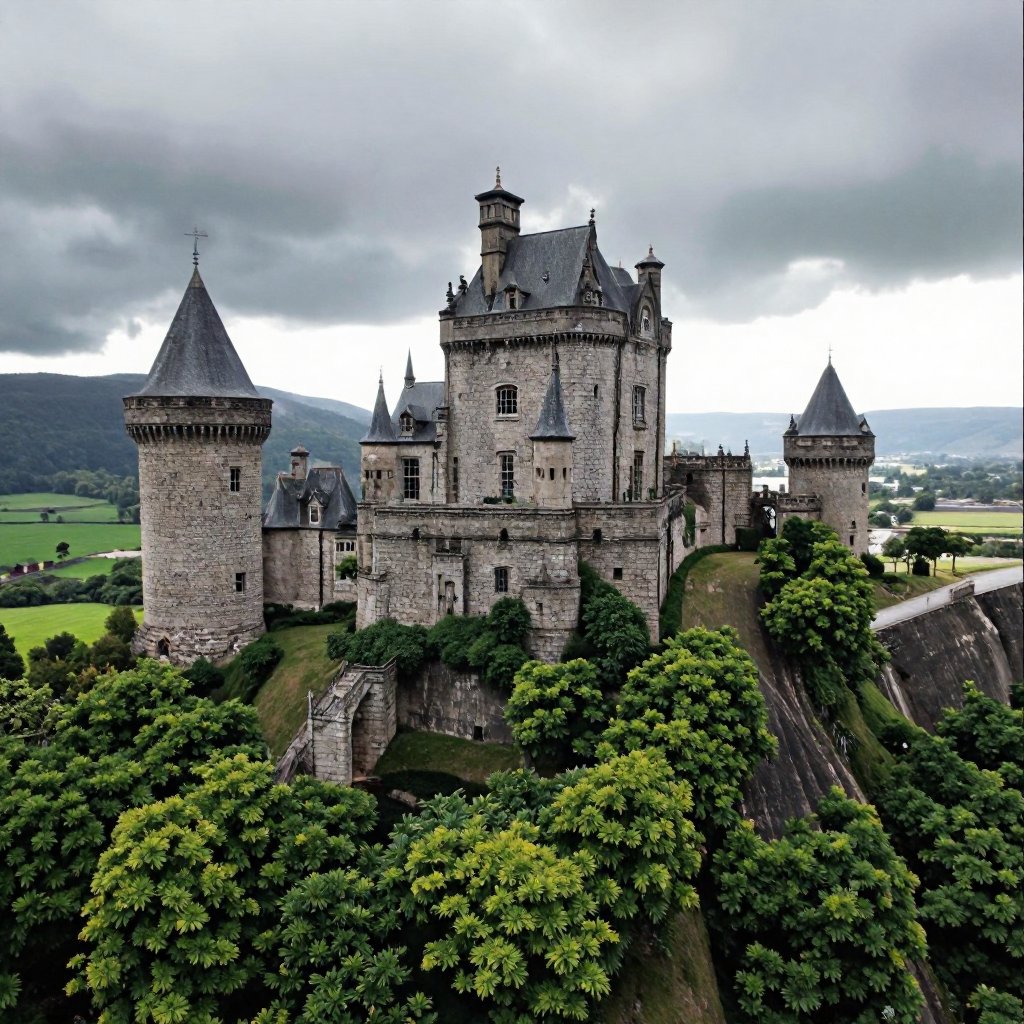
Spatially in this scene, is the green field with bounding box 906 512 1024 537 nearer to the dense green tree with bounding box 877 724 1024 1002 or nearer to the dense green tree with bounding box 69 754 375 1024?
the dense green tree with bounding box 877 724 1024 1002

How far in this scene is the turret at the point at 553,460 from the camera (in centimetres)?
4500

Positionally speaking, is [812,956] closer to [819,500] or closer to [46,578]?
[819,500]

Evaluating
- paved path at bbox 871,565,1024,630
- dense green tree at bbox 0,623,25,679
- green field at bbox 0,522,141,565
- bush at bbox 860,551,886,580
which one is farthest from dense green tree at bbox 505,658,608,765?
green field at bbox 0,522,141,565

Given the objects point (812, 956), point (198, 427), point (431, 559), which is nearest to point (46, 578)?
point (198, 427)

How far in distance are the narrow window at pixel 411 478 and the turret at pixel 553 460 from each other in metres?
14.5

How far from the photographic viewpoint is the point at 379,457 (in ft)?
187

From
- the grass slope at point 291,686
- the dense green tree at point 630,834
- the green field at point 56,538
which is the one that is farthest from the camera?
the green field at point 56,538

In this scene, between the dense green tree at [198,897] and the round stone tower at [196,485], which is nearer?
the dense green tree at [198,897]

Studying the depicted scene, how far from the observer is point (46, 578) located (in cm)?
6631

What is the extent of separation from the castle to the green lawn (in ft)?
55.8

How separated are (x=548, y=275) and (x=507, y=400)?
28.4 feet

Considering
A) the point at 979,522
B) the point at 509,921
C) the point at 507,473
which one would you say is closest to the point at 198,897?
the point at 509,921

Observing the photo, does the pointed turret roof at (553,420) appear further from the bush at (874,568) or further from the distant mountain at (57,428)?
the distant mountain at (57,428)

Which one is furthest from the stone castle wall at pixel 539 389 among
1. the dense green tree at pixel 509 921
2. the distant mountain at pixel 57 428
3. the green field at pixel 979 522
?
the green field at pixel 979 522
